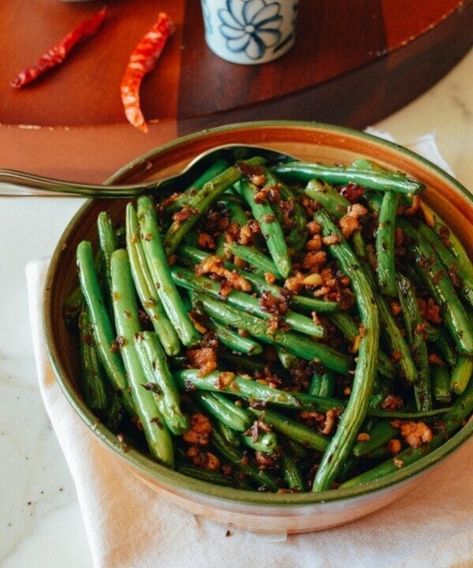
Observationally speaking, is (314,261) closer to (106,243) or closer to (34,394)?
(106,243)

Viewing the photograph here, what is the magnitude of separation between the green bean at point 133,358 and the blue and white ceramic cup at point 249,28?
34.7 inches

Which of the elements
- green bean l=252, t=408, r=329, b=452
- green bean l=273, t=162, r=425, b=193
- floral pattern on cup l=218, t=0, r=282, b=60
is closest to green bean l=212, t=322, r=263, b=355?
green bean l=252, t=408, r=329, b=452

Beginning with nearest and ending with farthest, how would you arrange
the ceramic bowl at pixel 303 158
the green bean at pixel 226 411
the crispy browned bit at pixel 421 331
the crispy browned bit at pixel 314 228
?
1. the ceramic bowl at pixel 303 158
2. the green bean at pixel 226 411
3. the crispy browned bit at pixel 421 331
4. the crispy browned bit at pixel 314 228

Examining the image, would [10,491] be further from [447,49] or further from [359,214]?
[447,49]

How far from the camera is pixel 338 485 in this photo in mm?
1164

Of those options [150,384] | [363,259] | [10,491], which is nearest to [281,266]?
[363,259]

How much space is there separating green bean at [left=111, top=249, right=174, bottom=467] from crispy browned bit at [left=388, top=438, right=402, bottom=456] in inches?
14.5

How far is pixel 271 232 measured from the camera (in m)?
1.33

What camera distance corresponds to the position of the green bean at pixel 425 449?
116cm

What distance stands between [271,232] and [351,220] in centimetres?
17

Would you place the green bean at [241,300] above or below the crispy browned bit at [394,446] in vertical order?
above

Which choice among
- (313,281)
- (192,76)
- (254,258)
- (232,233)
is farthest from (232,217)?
(192,76)

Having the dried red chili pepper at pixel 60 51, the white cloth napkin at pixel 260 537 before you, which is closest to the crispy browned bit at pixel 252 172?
the white cloth napkin at pixel 260 537

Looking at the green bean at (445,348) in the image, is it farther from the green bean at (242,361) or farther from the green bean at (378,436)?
the green bean at (242,361)
